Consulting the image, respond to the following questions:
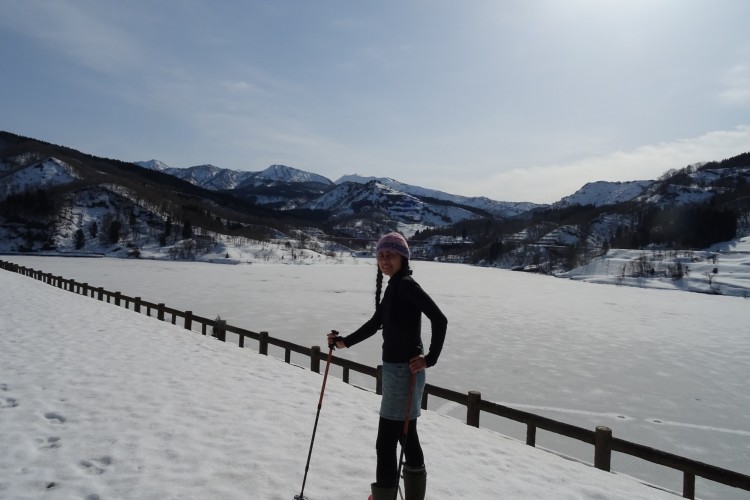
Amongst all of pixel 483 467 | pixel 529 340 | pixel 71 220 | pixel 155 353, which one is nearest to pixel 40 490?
pixel 483 467

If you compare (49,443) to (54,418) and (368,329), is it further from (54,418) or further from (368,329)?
(368,329)

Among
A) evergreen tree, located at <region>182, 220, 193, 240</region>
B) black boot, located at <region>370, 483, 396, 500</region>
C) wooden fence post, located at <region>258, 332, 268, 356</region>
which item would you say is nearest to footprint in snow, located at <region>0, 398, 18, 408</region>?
black boot, located at <region>370, 483, 396, 500</region>

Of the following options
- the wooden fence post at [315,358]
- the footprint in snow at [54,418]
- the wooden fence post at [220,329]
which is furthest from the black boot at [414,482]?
the wooden fence post at [220,329]

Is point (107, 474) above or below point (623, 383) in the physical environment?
above

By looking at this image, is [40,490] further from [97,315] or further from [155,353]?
[97,315]

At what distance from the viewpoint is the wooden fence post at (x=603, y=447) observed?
5.66 metres

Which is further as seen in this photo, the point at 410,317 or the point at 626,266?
the point at 626,266

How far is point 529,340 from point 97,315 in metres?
16.5

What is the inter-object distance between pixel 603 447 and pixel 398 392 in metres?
3.79

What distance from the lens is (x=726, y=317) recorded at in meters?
32.1

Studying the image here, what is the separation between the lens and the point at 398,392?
364cm

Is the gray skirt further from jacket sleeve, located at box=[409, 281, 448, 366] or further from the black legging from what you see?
jacket sleeve, located at box=[409, 281, 448, 366]

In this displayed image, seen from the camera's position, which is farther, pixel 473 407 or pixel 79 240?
pixel 79 240

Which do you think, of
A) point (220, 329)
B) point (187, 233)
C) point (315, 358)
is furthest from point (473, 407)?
point (187, 233)
